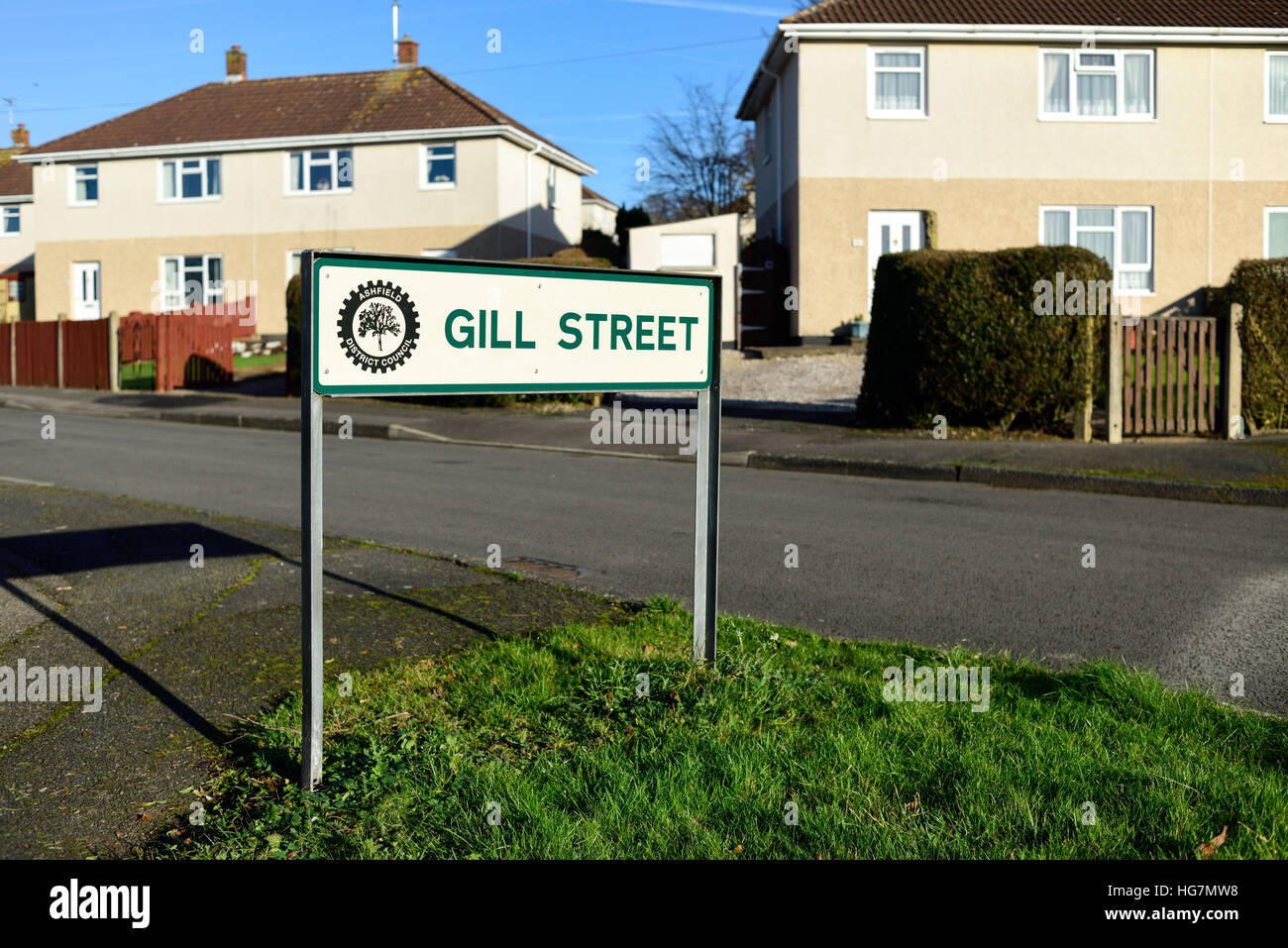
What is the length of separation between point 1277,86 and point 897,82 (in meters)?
9.16

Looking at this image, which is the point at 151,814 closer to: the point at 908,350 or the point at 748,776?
the point at 748,776

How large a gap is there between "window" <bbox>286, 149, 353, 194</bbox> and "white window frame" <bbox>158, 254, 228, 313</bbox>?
3534 millimetres

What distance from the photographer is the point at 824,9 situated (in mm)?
26156

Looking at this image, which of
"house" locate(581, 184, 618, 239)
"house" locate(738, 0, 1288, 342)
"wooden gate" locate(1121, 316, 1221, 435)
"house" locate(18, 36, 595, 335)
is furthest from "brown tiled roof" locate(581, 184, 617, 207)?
"wooden gate" locate(1121, 316, 1221, 435)

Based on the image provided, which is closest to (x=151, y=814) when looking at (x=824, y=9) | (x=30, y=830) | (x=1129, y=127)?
(x=30, y=830)

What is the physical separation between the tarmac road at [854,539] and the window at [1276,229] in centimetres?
1941

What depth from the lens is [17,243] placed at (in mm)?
49781

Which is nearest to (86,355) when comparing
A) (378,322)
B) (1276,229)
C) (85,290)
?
(85,290)

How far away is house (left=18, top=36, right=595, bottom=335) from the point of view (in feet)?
114

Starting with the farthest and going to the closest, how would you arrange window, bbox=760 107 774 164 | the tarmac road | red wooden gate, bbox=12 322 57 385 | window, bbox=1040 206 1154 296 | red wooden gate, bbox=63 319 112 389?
1. window, bbox=760 107 774 164
2. red wooden gate, bbox=12 322 57 385
3. red wooden gate, bbox=63 319 112 389
4. window, bbox=1040 206 1154 296
5. the tarmac road

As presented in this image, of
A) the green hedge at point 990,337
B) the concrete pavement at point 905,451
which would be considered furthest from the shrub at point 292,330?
the green hedge at point 990,337

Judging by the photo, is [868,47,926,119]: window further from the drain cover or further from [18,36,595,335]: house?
the drain cover

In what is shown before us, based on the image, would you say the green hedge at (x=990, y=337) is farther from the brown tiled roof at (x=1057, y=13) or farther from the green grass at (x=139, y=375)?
the green grass at (x=139, y=375)

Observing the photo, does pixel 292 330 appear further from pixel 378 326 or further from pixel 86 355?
pixel 378 326
